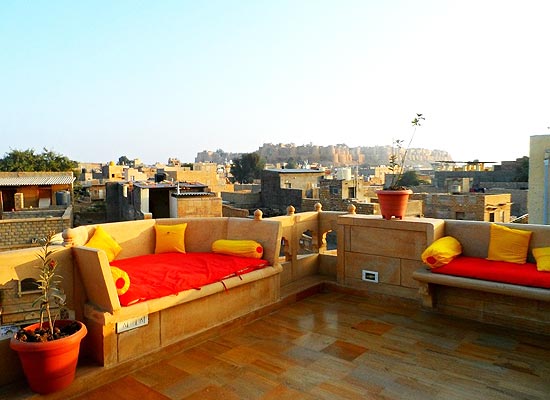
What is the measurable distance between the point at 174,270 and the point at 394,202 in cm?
247

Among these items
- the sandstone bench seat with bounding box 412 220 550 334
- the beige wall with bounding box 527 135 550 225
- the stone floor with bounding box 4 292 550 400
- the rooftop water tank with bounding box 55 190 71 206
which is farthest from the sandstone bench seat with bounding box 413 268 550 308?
the rooftop water tank with bounding box 55 190 71 206

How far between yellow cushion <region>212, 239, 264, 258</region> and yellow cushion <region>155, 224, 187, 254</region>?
0.36m

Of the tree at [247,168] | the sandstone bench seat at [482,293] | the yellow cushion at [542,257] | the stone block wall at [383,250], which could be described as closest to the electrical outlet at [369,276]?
the stone block wall at [383,250]

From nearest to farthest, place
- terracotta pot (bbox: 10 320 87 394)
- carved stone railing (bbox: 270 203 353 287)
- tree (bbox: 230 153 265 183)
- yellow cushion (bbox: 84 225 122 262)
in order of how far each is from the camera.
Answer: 1. terracotta pot (bbox: 10 320 87 394)
2. yellow cushion (bbox: 84 225 122 262)
3. carved stone railing (bbox: 270 203 353 287)
4. tree (bbox: 230 153 265 183)

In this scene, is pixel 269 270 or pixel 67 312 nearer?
pixel 67 312

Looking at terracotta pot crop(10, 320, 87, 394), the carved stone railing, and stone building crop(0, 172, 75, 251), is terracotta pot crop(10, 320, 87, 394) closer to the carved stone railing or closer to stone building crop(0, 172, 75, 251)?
the carved stone railing

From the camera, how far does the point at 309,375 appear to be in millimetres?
3045

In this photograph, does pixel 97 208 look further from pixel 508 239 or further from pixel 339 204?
pixel 508 239

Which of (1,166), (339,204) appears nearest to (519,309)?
(339,204)

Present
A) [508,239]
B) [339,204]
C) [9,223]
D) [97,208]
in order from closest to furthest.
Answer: [508,239], [9,223], [339,204], [97,208]

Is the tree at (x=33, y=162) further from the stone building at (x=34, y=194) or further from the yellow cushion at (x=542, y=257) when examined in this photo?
the yellow cushion at (x=542, y=257)

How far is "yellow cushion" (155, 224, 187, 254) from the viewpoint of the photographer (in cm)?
453

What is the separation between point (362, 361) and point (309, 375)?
1.55ft

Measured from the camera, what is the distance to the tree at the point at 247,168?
5845 cm
